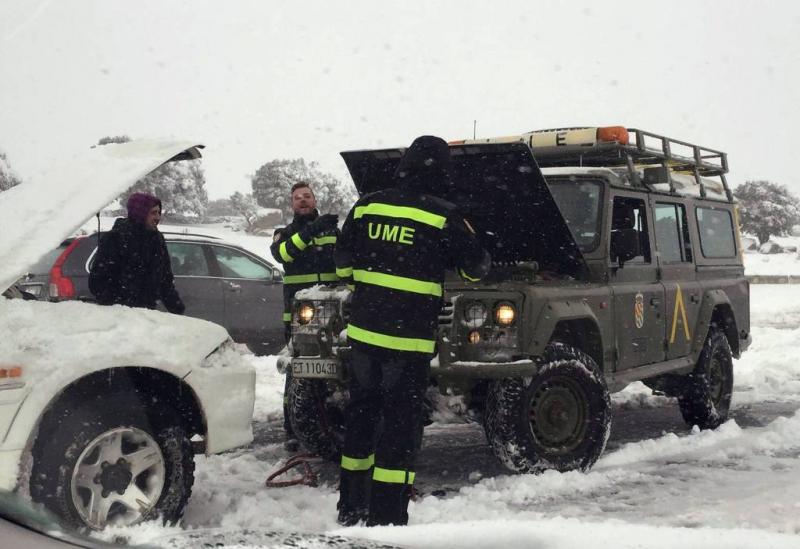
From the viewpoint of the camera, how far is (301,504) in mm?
4984

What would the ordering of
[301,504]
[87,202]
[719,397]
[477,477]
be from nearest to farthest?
1. [87,202]
2. [301,504]
3. [477,477]
4. [719,397]

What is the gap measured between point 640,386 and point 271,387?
13.2ft

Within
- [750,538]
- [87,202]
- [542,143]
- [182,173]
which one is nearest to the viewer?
[750,538]

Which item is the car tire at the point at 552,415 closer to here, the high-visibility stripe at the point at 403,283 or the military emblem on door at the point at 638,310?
the military emblem on door at the point at 638,310

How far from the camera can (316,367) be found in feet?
17.7

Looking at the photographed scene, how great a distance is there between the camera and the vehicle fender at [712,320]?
7.48 m

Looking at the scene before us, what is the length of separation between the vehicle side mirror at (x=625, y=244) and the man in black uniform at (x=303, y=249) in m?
1.93

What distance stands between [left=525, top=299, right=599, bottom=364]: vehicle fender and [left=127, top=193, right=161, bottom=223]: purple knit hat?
249 centimetres

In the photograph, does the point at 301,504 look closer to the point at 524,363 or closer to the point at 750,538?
the point at 524,363

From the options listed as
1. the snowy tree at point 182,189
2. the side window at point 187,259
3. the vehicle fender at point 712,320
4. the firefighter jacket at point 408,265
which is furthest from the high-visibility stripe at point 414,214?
the snowy tree at point 182,189

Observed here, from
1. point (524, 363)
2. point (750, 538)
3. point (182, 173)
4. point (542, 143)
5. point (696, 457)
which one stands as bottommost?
point (696, 457)

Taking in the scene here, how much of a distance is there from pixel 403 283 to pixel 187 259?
20.4 ft

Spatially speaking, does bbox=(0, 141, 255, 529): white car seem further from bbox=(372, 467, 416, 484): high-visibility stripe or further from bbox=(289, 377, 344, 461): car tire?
bbox=(289, 377, 344, 461): car tire

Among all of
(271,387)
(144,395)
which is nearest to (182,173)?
(271,387)
